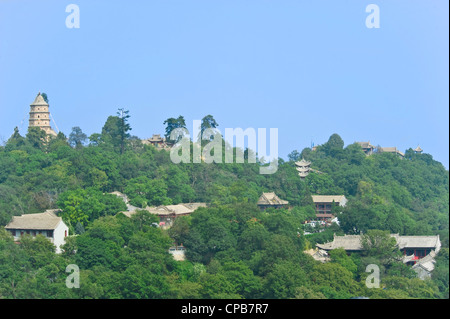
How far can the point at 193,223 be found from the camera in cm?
2200

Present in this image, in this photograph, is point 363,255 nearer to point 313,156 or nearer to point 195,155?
point 195,155

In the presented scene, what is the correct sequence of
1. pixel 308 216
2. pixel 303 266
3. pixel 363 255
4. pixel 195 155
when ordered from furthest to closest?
pixel 195 155 → pixel 308 216 → pixel 363 255 → pixel 303 266

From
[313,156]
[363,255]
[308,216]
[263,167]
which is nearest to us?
Result: [363,255]

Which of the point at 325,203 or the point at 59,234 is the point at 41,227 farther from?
the point at 325,203

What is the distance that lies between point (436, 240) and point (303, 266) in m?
4.51

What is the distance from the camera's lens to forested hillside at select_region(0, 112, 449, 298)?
18719 mm

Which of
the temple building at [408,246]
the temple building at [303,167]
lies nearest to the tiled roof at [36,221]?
the temple building at [408,246]

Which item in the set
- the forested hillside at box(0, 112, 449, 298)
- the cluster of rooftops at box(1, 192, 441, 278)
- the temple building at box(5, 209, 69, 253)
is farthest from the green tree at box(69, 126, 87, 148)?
the temple building at box(5, 209, 69, 253)

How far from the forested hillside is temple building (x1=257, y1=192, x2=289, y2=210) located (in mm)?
320

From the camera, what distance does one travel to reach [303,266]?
19.9m

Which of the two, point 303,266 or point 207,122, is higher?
point 207,122

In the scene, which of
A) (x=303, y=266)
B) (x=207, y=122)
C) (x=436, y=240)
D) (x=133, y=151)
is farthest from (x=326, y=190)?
(x=303, y=266)

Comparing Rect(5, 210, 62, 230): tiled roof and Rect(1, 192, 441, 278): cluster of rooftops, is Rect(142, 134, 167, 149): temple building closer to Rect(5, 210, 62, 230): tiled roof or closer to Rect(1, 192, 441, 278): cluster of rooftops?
Rect(1, 192, 441, 278): cluster of rooftops

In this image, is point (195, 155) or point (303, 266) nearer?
point (303, 266)
